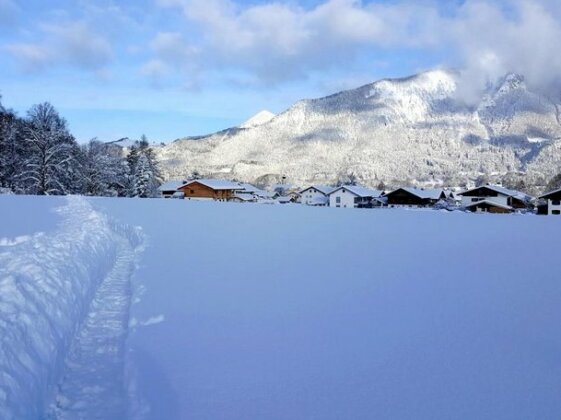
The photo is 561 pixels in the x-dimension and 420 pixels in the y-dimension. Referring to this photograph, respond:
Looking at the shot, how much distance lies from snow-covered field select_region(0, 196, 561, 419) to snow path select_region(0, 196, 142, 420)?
0.07ft

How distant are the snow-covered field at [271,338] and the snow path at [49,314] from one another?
0.07ft

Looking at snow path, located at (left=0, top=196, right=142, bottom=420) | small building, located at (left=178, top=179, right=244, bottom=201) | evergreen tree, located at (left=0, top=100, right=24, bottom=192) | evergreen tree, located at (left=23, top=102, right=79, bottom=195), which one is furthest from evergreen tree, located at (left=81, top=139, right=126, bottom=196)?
snow path, located at (left=0, top=196, right=142, bottom=420)

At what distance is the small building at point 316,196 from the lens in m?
82.4

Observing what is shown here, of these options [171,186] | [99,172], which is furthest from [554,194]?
[171,186]

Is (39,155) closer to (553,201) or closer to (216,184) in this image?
(216,184)

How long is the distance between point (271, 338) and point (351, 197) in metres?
71.0

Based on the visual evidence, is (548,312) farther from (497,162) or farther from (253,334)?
(497,162)

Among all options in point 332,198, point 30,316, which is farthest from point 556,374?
point 332,198

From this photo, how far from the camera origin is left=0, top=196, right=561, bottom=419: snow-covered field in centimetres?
352

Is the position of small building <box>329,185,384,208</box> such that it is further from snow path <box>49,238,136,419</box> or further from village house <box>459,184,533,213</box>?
snow path <box>49,238,136,419</box>

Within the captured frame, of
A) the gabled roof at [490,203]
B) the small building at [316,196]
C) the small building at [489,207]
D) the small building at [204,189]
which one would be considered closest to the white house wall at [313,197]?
the small building at [316,196]

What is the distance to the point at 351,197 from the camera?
7475 centimetres

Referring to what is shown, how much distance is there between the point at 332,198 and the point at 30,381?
74.9m

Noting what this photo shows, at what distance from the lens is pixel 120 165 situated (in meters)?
63.2
